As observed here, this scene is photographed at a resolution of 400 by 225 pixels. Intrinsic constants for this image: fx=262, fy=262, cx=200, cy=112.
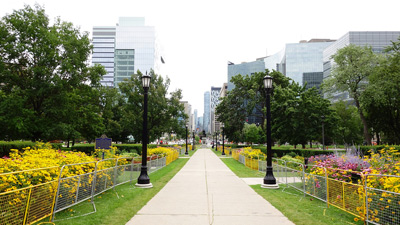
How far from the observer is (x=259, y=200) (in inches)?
356

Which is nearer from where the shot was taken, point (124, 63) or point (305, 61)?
point (305, 61)

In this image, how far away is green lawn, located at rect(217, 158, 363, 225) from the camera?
6648 mm

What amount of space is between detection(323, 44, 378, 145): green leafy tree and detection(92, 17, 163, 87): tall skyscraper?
377ft

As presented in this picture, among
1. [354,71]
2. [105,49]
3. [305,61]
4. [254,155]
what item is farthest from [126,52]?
[254,155]

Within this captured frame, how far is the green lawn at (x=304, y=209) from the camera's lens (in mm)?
6648

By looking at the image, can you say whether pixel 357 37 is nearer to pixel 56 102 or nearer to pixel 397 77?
pixel 397 77

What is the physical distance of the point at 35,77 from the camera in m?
25.1

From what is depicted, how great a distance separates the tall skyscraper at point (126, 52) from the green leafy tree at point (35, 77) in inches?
4681

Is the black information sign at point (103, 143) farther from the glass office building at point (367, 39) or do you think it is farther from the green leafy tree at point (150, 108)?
the glass office building at point (367, 39)

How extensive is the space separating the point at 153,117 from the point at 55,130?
61.6 ft

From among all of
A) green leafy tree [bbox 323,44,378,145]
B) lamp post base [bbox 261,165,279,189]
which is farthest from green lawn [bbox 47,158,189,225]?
green leafy tree [bbox 323,44,378,145]

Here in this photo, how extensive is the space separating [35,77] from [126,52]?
434 ft

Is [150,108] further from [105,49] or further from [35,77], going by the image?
[105,49]

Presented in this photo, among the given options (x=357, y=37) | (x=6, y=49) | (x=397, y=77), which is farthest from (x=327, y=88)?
(x=357, y=37)
